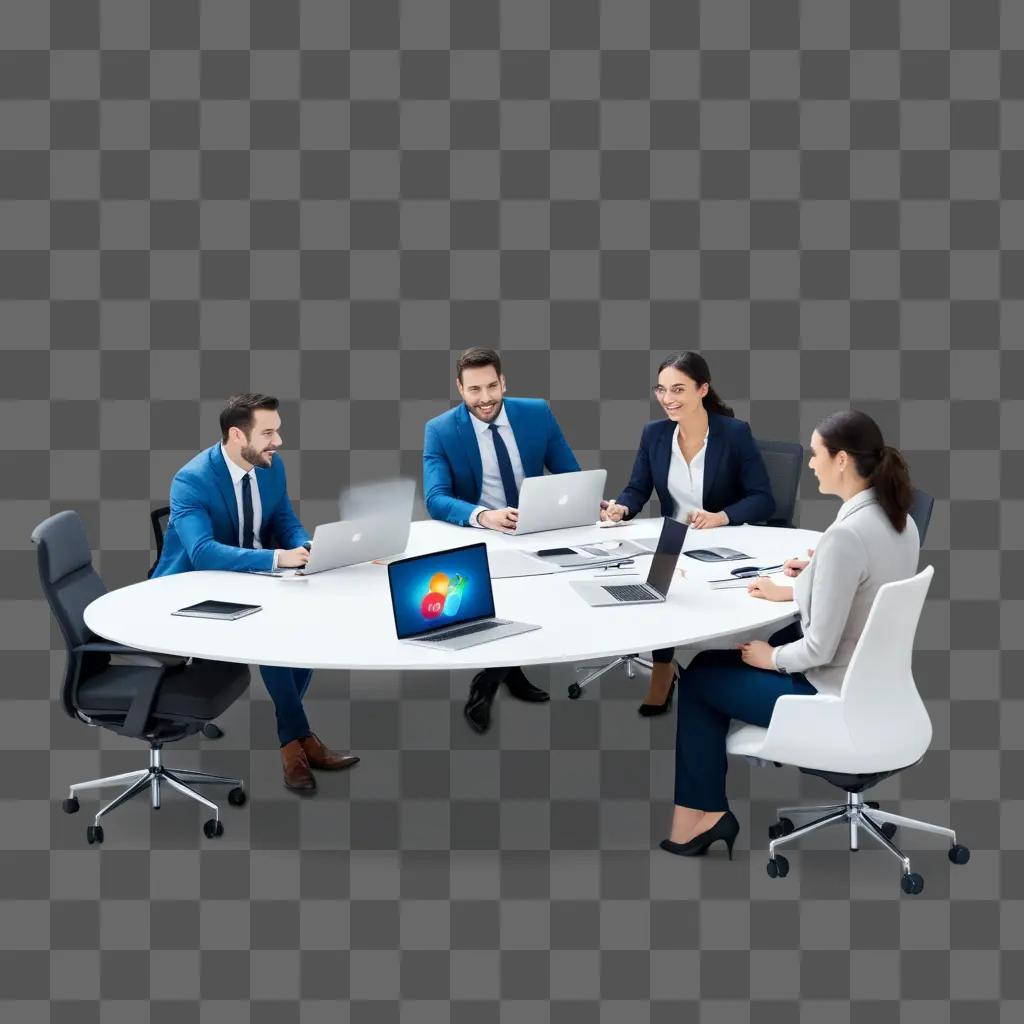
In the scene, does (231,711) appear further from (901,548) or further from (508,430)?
(901,548)

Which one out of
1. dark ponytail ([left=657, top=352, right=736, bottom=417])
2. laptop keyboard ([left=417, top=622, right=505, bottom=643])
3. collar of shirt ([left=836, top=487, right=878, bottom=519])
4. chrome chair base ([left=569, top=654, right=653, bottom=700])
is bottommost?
chrome chair base ([left=569, top=654, right=653, bottom=700])

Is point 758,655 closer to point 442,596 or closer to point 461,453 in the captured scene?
point 442,596

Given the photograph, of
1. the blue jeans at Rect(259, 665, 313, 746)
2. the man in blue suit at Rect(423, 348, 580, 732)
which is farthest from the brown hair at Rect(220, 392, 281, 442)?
the man in blue suit at Rect(423, 348, 580, 732)

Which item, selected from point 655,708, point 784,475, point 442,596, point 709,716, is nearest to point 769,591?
point 709,716

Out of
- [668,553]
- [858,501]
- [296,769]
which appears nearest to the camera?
[858,501]

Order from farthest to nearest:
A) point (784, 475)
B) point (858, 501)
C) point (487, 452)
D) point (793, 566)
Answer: point (784, 475) < point (487, 452) < point (793, 566) < point (858, 501)

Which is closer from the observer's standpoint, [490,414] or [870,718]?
[870,718]

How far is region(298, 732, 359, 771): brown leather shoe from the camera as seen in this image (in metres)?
5.88

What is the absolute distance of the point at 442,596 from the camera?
4984mm

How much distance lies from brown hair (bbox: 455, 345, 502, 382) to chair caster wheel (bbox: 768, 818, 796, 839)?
2667 mm

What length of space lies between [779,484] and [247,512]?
279cm

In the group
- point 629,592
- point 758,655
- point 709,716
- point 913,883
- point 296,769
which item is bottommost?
point 913,883

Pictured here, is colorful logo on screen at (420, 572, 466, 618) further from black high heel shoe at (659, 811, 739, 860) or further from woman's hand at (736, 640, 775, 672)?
black high heel shoe at (659, 811, 739, 860)

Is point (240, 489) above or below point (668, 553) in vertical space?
above
